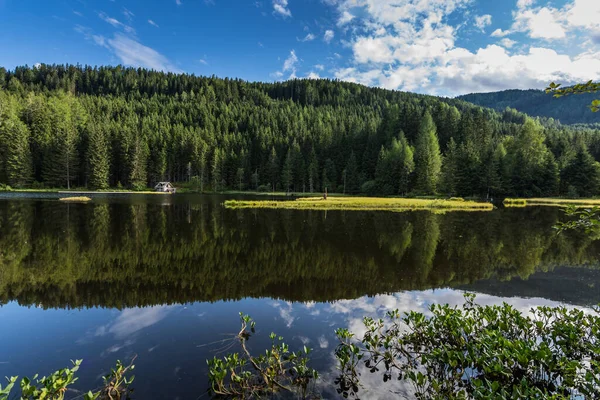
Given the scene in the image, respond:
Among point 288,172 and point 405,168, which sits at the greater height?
point 288,172

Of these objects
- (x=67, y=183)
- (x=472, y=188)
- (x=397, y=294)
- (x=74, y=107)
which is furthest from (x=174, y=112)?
(x=397, y=294)

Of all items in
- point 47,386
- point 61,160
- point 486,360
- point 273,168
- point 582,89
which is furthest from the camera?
point 273,168

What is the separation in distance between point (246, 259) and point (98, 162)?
105 metres

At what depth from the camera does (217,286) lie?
15008 millimetres

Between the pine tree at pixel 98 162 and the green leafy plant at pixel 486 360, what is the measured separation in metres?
115

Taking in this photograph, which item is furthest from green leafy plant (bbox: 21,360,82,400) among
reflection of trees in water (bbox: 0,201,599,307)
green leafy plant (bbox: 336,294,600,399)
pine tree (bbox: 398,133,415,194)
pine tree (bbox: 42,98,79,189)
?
pine tree (bbox: 42,98,79,189)

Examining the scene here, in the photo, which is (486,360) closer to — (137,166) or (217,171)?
(137,166)

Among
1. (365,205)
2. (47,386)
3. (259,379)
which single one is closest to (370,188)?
(365,205)

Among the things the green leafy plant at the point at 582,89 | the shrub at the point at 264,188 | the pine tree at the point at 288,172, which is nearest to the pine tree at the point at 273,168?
the shrub at the point at 264,188

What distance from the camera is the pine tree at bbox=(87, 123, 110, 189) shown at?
103m

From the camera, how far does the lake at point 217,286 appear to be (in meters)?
9.23

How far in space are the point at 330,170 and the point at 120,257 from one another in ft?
337

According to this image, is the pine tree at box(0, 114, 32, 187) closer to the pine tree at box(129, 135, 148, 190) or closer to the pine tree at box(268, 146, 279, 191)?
the pine tree at box(129, 135, 148, 190)

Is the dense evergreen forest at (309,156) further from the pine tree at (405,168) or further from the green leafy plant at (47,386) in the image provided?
the green leafy plant at (47,386)
